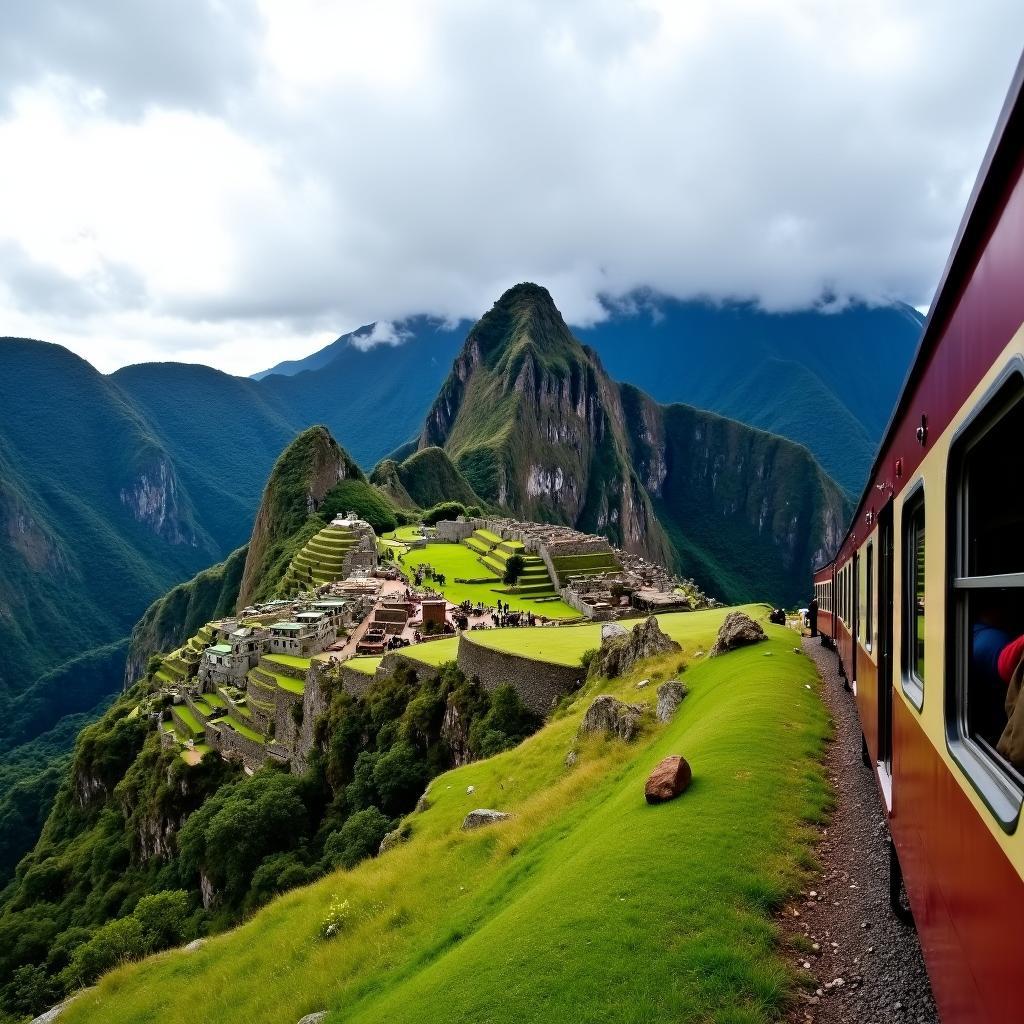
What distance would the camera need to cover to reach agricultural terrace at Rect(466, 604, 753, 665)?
22906mm

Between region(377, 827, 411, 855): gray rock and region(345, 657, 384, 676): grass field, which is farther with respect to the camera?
region(345, 657, 384, 676): grass field

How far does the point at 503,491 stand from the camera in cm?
16525

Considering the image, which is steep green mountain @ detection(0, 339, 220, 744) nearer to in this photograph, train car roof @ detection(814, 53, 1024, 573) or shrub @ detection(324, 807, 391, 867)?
shrub @ detection(324, 807, 391, 867)

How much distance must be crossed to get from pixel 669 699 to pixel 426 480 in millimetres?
132544

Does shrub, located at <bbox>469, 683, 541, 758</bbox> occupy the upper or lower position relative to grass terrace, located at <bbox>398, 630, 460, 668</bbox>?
lower

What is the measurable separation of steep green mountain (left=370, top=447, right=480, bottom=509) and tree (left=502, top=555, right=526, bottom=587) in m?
83.2

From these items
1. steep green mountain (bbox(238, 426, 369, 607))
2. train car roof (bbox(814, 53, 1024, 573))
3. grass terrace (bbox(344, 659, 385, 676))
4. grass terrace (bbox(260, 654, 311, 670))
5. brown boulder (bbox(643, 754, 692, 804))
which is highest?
steep green mountain (bbox(238, 426, 369, 607))

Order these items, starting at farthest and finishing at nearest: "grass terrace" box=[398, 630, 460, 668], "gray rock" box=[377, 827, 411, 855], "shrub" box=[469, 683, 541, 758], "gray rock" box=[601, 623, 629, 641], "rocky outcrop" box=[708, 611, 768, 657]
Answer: "grass terrace" box=[398, 630, 460, 668]
"gray rock" box=[601, 623, 629, 641]
"shrub" box=[469, 683, 541, 758]
"rocky outcrop" box=[708, 611, 768, 657]
"gray rock" box=[377, 827, 411, 855]

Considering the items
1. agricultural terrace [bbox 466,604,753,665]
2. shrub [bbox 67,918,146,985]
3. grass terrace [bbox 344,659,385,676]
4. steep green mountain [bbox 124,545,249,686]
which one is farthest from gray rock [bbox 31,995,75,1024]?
steep green mountain [bbox 124,545,249,686]

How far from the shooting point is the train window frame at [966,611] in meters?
2.43

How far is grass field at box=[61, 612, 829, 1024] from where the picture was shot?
5613 millimetres

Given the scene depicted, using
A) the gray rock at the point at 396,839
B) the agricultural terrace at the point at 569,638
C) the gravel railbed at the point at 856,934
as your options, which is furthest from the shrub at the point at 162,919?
the gravel railbed at the point at 856,934

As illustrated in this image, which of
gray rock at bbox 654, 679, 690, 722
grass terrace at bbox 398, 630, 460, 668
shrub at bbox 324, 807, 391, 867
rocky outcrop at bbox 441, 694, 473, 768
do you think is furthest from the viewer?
grass terrace at bbox 398, 630, 460, 668

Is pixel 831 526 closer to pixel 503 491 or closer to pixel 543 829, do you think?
pixel 503 491
